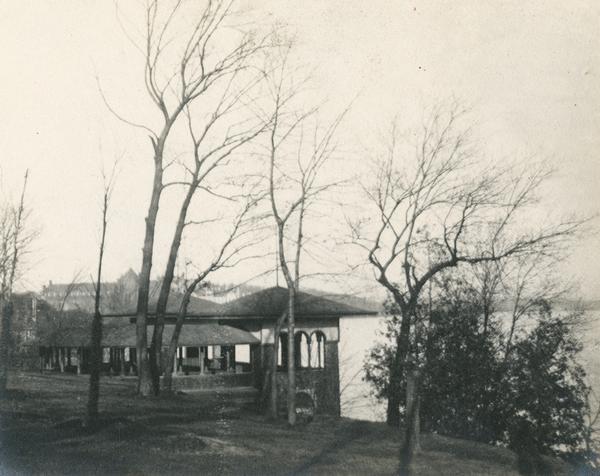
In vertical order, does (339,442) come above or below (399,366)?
below

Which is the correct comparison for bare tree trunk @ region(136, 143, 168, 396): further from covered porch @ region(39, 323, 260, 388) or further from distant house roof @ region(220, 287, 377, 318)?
distant house roof @ region(220, 287, 377, 318)

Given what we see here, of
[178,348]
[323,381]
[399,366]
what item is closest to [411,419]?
[399,366]

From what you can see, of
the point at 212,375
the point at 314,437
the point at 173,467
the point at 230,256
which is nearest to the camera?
the point at 173,467

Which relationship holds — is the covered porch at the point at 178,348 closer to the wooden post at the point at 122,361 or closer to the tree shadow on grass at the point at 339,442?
the wooden post at the point at 122,361

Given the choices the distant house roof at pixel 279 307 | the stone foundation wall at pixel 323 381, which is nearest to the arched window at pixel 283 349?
the stone foundation wall at pixel 323 381

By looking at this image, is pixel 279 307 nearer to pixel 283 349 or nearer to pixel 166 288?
pixel 283 349

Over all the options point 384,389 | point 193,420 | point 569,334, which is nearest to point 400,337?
point 384,389

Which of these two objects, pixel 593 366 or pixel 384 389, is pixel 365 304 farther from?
pixel 384 389
